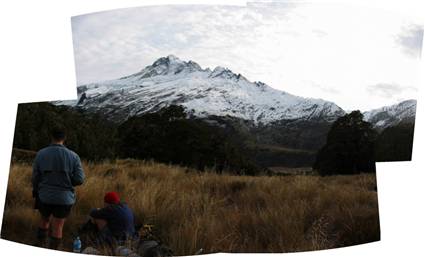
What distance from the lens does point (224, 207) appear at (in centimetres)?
715

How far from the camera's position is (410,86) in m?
7.66

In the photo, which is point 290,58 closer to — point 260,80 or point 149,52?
point 260,80

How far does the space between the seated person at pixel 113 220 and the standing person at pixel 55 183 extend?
382mm

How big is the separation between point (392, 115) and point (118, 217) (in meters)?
3.78

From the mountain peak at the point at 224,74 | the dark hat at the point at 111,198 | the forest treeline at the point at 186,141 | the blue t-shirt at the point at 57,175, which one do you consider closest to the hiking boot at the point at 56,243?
the blue t-shirt at the point at 57,175

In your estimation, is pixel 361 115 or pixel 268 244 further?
pixel 361 115

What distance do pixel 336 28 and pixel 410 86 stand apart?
4.31ft

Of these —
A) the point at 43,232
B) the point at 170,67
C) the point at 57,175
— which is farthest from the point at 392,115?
the point at 43,232

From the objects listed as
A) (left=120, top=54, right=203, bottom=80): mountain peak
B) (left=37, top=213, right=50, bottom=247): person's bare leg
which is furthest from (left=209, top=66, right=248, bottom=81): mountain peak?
(left=37, top=213, right=50, bottom=247): person's bare leg

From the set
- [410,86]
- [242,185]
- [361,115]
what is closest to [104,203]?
[242,185]

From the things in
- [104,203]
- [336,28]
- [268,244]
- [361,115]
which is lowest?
[268,244]

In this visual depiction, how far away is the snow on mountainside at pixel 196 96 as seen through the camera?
7281mm

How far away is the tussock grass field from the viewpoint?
22.7 feet

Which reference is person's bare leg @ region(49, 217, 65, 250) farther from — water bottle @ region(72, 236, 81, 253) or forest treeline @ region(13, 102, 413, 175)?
forest treeline @ region(13, 102, 413, 175)
